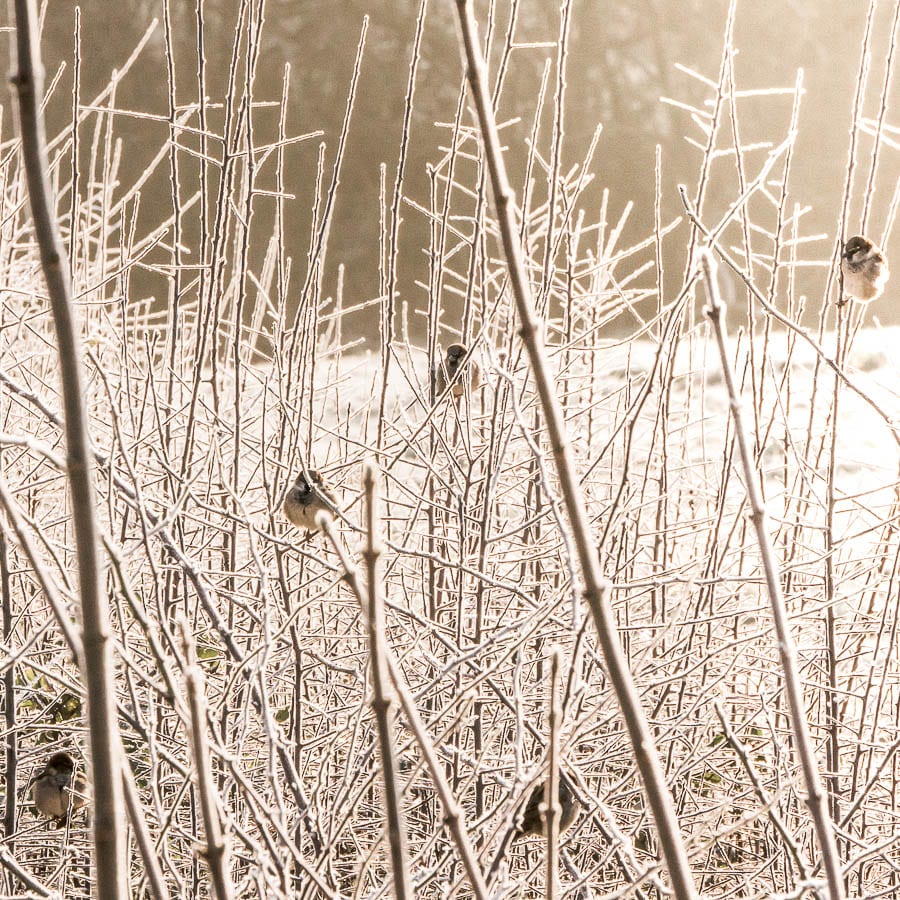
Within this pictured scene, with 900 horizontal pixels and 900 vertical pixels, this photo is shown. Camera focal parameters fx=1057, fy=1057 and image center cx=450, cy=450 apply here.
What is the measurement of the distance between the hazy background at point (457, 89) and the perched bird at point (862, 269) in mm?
4207

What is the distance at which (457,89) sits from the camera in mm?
5410

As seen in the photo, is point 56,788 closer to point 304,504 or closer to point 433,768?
point 304,504

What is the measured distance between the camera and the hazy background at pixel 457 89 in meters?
5.21

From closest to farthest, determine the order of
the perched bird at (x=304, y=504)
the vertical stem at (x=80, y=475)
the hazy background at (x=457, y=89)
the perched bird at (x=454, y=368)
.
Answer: the vertical stem at (x=80, y=475) → the perched bird at (x=304, y=504) → the perched bird at (x=454, y=368) → the hazy background at (x=457, y=89)

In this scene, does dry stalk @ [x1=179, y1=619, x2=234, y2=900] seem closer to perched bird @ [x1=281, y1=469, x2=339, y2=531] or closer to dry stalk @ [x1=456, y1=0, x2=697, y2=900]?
dry stalk @ [x1=456, y1=0, x2=697, y2=900]

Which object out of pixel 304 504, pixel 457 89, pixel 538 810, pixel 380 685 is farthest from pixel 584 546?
pixel 457 89

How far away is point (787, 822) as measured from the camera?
1.14 meters

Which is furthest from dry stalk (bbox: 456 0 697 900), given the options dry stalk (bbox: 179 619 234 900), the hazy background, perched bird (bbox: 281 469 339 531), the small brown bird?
the hazy background

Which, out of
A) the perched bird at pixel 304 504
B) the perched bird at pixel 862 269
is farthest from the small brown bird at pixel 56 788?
the perched bird at pixel 862 269

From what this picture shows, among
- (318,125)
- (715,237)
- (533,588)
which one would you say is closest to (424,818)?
(533,588)

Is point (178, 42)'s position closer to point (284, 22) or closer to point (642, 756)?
point (284, 22)

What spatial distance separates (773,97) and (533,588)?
5176 millimetres

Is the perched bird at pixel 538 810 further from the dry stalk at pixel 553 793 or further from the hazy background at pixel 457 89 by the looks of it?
the hazy background at pixel 457 89

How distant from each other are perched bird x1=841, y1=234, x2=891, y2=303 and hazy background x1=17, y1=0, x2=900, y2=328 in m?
4.21
